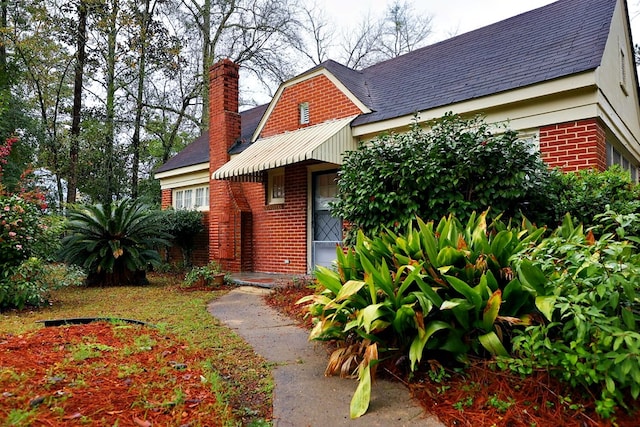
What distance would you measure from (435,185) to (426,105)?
9.84 feet

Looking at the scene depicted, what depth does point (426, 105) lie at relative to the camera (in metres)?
7.40

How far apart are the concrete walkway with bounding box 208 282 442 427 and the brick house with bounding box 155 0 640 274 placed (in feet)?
13.3

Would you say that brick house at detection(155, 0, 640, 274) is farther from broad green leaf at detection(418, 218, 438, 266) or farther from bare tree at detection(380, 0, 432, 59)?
bare tree at detection(380, 0, 432, 59)

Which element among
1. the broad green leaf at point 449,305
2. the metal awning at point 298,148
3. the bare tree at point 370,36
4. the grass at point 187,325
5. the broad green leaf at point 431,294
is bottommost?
the grass at point 187,325

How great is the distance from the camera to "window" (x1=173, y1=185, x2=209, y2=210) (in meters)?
13.1

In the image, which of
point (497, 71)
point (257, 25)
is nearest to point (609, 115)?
point (497, 71)

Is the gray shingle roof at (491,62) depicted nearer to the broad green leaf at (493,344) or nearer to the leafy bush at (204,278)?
the leafy bush at (204,278)

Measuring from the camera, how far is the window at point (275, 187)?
1018 cm

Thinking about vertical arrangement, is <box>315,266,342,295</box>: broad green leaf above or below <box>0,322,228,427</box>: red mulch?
above

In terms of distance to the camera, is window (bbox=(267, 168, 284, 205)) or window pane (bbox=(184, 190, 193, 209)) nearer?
window (bbox=(267, 168, 284, 205))

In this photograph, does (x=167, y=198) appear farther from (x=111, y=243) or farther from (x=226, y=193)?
(x=111, y=243)

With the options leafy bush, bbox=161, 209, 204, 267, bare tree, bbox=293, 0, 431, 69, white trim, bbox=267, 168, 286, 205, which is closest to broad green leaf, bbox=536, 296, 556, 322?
white trim, bbox=267, 168, 286, 205

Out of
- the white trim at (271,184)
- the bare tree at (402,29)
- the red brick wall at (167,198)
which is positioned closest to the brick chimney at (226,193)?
the white trim at (271,184)

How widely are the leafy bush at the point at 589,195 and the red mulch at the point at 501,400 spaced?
2.98 metres
